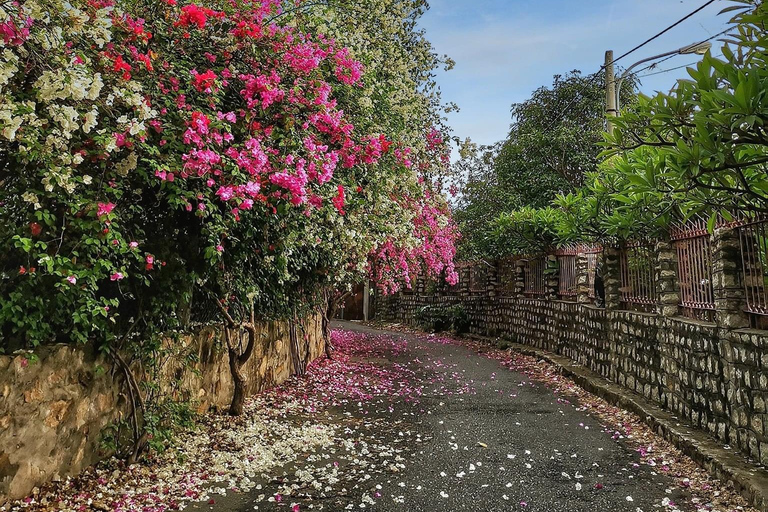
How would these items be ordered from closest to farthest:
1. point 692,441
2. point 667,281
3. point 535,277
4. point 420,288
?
point 692,441, point 667,281, point 535,277, point 420,288

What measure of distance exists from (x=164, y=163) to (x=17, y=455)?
6.99 feet

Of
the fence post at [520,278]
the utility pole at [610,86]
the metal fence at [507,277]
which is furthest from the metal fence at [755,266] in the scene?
the metal fence at [507,277]

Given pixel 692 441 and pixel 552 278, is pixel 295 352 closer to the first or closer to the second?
pixel 692 441

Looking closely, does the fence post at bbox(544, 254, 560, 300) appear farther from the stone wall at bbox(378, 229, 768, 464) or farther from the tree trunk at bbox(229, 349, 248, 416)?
the tree trunk at bbox(229, 349, 248, 416)

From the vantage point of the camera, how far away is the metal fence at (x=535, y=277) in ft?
41.3

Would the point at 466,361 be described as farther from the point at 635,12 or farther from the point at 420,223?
the point at 635,12

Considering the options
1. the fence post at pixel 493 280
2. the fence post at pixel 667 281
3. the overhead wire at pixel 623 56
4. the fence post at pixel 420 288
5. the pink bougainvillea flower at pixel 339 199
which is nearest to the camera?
the pink bougainvillea flower at pixel 339 199

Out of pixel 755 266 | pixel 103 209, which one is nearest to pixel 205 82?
pixel 103 209

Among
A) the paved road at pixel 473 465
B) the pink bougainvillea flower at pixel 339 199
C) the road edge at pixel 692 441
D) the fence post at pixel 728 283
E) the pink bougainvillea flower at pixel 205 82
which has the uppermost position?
the pink bougainvillea flower at pixel 205 82

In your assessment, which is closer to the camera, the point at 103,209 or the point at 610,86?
the point at 103,209

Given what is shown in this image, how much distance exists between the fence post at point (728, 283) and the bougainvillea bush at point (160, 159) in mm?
3290

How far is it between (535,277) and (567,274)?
180cm

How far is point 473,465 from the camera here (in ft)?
15.7

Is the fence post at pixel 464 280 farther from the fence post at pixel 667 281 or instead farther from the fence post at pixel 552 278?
the fence post at pixel 667 281
